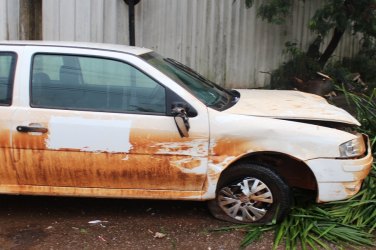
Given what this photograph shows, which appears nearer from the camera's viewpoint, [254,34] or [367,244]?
[367,244]

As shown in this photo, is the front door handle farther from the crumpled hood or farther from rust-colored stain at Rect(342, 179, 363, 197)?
rust-colored stain at Rect(342, 179, 363, 197)

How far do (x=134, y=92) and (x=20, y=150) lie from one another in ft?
3.62

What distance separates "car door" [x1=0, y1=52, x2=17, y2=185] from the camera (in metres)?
4.46

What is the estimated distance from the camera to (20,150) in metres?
4.48

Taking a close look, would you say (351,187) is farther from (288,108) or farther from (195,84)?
(195,84)

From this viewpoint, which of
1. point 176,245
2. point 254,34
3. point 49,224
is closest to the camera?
point 176,245

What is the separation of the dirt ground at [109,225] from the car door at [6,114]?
511mm

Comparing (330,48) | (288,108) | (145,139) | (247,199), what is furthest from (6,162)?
(330,48)

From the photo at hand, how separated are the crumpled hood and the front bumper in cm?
38

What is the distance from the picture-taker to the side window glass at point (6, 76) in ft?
14.8

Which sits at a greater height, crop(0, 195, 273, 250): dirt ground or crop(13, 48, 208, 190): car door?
crop(13, 48, 208, 190): car door

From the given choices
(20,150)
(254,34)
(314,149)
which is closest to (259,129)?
(314,149)

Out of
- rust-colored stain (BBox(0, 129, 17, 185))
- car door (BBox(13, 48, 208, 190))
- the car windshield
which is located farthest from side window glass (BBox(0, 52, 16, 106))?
the car windshield

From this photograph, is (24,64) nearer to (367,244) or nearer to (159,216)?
(159,216)
